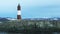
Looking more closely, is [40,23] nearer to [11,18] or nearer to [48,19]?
[48,19]

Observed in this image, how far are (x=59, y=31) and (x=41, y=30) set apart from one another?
70 centimetres

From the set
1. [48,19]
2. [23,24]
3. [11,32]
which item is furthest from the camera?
[48,19]

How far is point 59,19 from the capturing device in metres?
13.2

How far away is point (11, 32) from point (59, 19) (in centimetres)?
290

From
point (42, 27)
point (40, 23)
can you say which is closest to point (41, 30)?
point (42, 27)

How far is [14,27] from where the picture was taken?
454 inches

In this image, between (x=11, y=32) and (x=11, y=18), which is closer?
(x=11, y=32)

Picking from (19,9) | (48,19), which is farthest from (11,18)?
(48,19)

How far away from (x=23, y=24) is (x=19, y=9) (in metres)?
1.93

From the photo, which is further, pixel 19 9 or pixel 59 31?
pixel 19 9

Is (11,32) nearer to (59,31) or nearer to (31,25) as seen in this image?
(31,25)

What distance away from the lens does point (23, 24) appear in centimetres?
1184

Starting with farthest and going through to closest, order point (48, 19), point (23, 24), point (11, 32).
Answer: point (48, 19) → point (23, 24) → point (11, 32)

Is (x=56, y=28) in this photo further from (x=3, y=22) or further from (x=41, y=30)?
(x=3, y=22)
